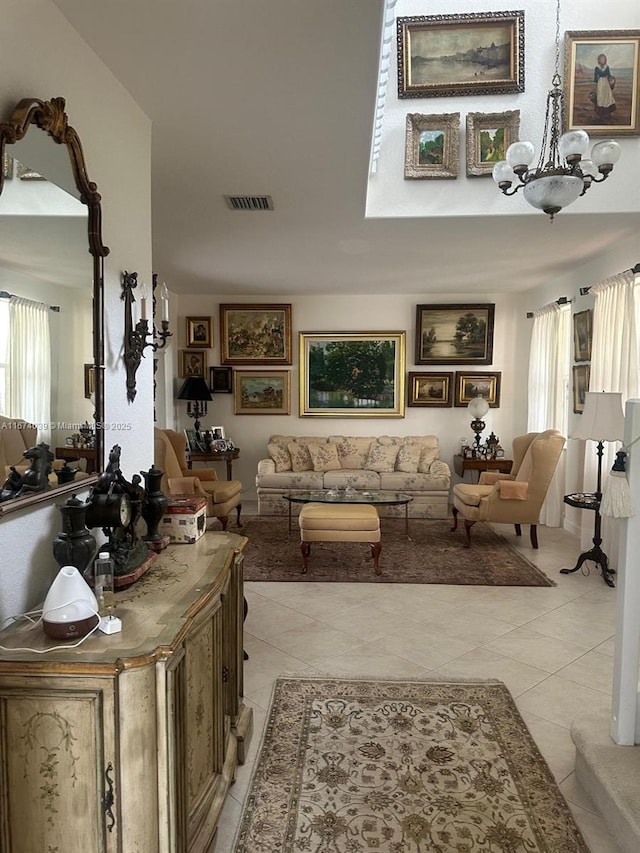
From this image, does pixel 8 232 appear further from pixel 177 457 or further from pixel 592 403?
pixel 177 457

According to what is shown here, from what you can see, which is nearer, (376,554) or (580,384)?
(376,554)

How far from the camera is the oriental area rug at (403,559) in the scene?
4488 millimetres

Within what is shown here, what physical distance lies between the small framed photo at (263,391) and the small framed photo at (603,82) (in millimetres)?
4599

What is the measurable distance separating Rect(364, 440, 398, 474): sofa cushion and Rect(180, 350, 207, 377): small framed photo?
262cm

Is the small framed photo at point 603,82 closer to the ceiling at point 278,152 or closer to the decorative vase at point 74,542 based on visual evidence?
the ceiling at point 278,152

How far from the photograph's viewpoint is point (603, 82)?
146 inches

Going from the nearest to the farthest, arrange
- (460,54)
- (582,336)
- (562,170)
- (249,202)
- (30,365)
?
(30,365) < (562,170) < (249,202) < (460,54) < (582,336)

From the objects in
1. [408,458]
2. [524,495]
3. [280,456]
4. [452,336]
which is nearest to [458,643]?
[524,495]

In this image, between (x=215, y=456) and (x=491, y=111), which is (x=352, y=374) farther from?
(x=491, y=111)

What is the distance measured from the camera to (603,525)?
493cm

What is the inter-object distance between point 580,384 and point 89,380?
4.99 metres

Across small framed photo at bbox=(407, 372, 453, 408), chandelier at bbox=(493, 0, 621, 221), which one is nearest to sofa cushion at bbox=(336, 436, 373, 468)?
small framed photo at bbox=(407, 372, 453, 408)

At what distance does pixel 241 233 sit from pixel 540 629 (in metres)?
3.68

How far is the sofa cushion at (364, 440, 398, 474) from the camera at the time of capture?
704 cm
